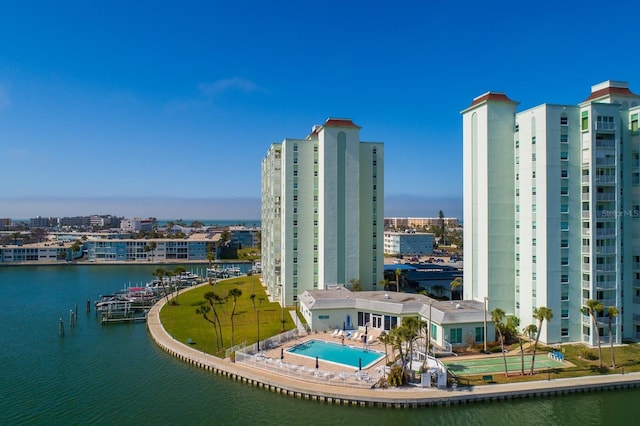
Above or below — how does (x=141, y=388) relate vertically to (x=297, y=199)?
below

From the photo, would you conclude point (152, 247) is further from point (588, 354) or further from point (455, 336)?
point (588, 354)

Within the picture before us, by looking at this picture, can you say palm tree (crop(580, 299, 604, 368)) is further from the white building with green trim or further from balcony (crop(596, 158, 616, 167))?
balcony (crop(596, 158, 616, 167))

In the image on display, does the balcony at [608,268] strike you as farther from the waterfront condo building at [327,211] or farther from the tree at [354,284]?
the waterfront condo building at [327,211]

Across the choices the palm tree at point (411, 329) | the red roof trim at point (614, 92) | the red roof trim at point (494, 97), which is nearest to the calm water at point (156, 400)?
the palm tree at point (411, 329)

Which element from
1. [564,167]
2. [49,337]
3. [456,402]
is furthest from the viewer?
[49,337]

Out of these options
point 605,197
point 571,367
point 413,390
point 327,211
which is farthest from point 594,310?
point 327,211

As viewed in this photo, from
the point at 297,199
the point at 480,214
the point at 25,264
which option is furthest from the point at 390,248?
the point at 25,264

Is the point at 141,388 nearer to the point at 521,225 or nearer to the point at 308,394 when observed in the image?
the point at 308,394
